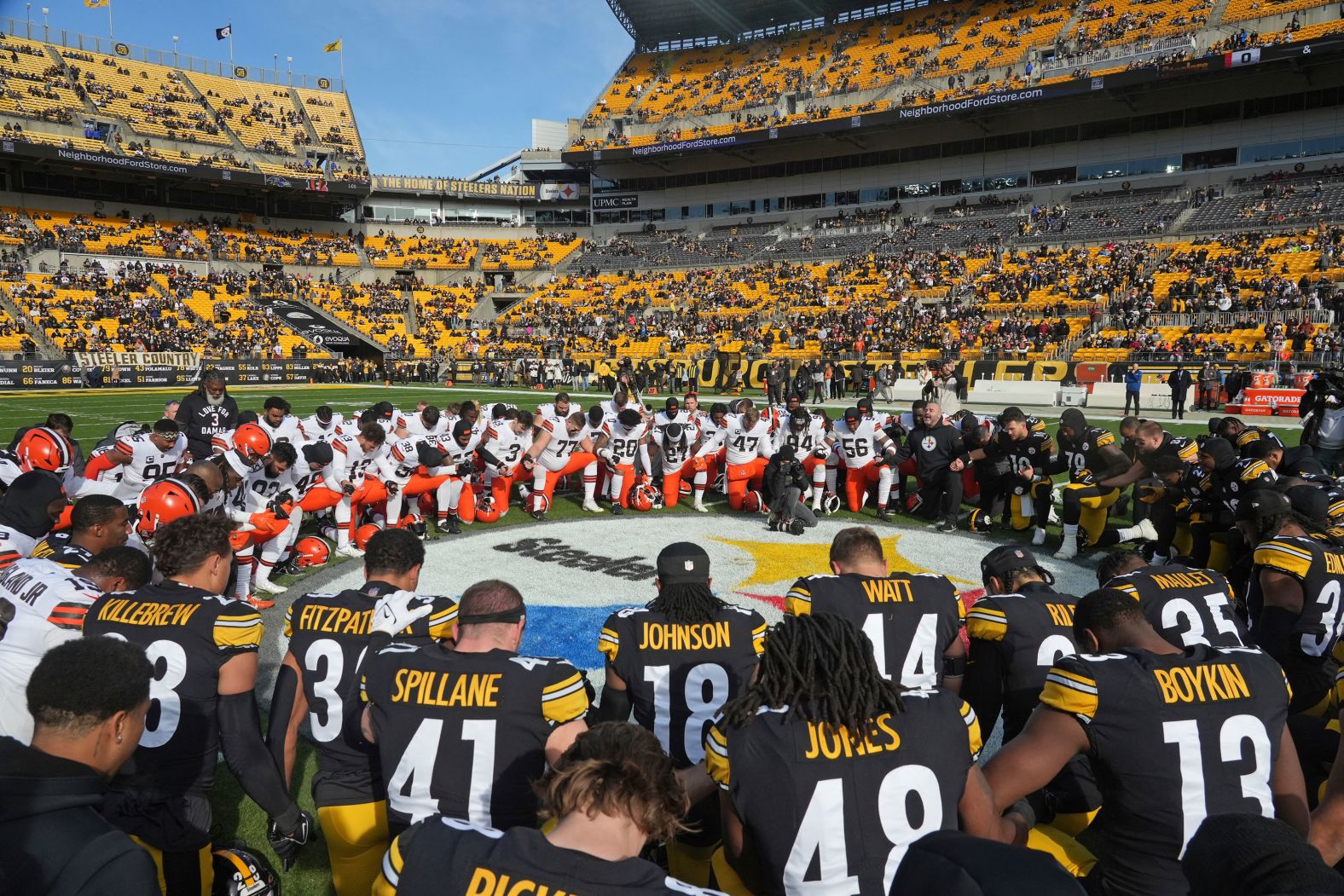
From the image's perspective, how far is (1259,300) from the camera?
3088 centimetres

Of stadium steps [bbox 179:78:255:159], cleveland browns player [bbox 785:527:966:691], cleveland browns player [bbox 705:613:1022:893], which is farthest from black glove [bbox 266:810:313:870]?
stadium steps [bbox 179:78:255:159]

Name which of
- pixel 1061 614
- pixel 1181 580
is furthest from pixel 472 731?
pixel 1181 580

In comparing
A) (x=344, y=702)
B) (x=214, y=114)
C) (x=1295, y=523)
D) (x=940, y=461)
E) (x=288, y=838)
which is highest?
(x=214, y=114)

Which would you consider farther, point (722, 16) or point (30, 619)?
point (722, 16)

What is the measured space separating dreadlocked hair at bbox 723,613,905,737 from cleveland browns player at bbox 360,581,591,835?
685 millimetres

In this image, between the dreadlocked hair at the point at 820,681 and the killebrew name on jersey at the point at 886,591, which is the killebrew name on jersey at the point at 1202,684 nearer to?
the dreadlocked hair at the point at 820,681

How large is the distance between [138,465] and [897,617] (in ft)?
27.0

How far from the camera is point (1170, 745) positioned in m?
2.78

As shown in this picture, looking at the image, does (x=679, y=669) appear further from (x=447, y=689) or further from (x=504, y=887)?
(x=504, y=887)

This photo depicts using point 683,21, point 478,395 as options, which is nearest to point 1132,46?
point 683,21

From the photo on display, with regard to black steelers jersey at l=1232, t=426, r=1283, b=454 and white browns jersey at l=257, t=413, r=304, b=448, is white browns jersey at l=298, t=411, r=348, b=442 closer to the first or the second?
white browns jersey at l=257, t=413, r=304, b=448

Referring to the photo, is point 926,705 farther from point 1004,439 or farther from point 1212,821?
point 1004,439

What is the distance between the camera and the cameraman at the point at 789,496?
10945 millimetres

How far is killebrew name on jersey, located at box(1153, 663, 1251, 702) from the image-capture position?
281 centimetres
